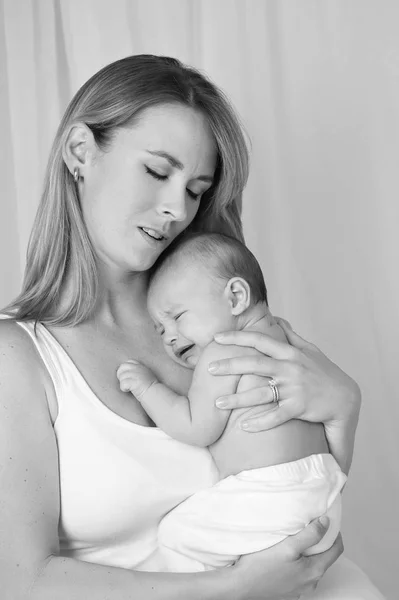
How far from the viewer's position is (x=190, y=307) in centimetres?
191

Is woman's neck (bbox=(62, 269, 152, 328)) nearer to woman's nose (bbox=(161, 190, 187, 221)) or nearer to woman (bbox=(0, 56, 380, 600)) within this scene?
woman (bbox=(0, 56, 380, 600))

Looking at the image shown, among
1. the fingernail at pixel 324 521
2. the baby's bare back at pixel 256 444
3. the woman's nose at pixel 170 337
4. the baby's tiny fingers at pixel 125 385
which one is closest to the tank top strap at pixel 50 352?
the baby's tiny fingers at pixel 125 385

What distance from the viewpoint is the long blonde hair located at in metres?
1.99

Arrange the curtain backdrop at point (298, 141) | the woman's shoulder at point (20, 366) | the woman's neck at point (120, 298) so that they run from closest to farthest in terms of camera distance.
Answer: the woman's shoulder at point (20, 366)
the woman's neck at point (120, 298)
the curtain backdrop at point (298, 141)

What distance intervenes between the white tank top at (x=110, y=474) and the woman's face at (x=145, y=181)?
0.96 ft

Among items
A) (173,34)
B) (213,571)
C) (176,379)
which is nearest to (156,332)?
(176,379)

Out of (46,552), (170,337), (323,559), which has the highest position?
(170,337)

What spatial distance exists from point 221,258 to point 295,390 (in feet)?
1.11

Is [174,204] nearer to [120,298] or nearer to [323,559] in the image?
[120,298]

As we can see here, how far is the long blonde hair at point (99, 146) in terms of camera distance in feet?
6.52

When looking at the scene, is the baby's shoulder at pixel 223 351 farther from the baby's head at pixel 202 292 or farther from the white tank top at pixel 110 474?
the white tank top at pixel 110 474

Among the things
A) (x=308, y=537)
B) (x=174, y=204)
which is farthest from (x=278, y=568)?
(x=174, y=204)

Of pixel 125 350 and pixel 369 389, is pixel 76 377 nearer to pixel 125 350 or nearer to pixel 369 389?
pixel 125 350

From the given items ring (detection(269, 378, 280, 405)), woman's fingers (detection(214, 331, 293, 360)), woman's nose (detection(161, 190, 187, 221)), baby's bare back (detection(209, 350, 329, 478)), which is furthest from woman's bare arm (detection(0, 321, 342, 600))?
woman's nose (detection(161, 190, 187, 221))
